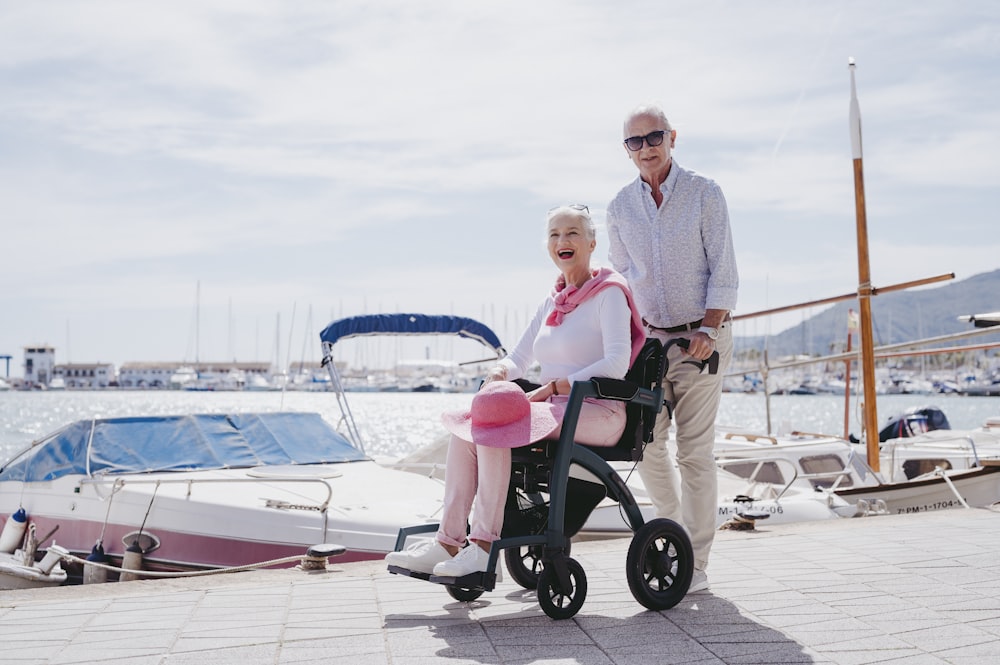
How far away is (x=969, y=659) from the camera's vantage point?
10.7 feet

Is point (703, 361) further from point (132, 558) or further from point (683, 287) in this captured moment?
point (132, 558)

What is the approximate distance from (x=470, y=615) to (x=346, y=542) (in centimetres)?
469

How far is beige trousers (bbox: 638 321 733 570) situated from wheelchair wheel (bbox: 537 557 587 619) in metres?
0.76

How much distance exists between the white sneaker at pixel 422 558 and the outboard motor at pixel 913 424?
23.1 meters

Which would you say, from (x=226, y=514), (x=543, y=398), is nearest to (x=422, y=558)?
(x=543, y=398)

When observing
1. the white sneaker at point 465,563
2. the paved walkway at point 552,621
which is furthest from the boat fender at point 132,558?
the white sneaker at point 465,563

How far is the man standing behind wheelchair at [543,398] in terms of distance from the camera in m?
3.89

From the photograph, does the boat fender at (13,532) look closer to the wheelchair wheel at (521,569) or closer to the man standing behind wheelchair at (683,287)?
the wheelchair wheel at (521,569)

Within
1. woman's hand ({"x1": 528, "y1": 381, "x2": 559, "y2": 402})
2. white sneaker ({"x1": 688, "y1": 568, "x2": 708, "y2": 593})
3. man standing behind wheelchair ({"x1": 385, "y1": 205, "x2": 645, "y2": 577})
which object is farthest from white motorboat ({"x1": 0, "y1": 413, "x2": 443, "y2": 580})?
woman's hand ({"x1": 528, "y1": 381, "x2": 559, "y2": 402})

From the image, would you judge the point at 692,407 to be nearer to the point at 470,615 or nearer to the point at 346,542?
the point at 470,615

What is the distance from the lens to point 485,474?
155 inches

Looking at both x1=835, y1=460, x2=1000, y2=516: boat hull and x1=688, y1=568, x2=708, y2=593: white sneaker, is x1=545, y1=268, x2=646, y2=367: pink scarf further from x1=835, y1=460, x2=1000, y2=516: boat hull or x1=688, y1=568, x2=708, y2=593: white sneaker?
x1=835, y1=460, x2=1000, y2=516: boat hull

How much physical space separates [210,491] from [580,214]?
5.95 meters

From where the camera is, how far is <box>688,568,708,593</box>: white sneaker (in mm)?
4445
